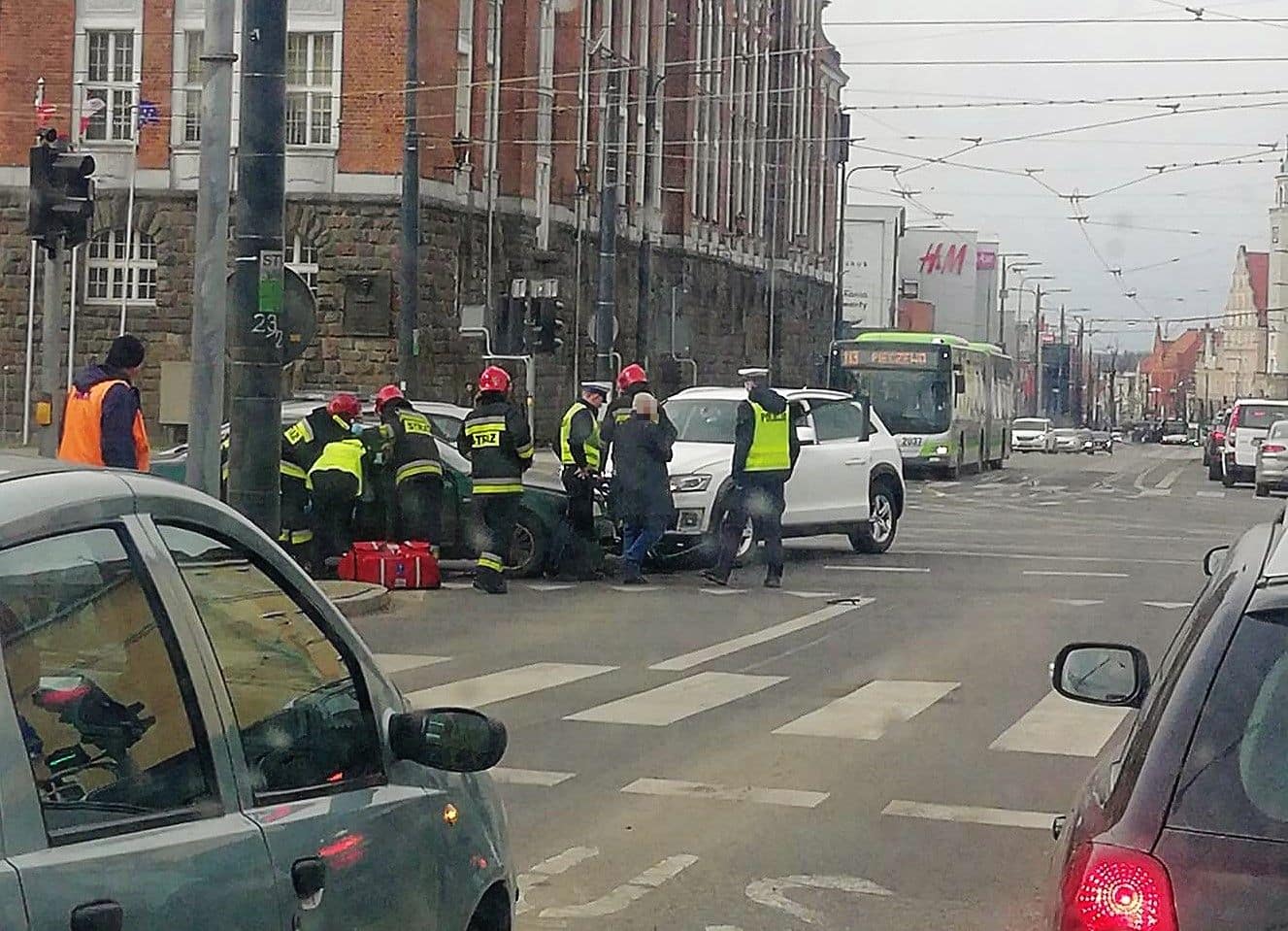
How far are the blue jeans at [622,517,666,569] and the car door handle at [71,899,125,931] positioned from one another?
15843mm

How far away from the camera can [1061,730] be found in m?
11.2

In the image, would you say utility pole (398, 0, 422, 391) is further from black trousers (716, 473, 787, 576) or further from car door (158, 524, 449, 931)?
car door (158, 524, 449, 931)

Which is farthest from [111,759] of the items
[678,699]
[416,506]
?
[416,506]

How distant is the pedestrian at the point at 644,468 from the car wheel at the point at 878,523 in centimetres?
427

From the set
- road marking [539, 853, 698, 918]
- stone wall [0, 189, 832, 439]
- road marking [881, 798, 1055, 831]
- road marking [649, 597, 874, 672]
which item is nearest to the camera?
road marking [539, 853, 698, 918]

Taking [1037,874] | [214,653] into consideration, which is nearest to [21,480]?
[214,653]

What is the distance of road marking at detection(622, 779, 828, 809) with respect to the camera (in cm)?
912

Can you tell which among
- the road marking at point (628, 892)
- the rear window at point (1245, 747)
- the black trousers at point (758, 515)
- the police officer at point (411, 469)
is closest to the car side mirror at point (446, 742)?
the rear window at point (1245, 747)

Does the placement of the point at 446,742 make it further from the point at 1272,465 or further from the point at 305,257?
the point at 1272,465

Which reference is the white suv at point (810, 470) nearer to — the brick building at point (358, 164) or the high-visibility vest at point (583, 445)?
the high-visibility vest at point (583, 445)

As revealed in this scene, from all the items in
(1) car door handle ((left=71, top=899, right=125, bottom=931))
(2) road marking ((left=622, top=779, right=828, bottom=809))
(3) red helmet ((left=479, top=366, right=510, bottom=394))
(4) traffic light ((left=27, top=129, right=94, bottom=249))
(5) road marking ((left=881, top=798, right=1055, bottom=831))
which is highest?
(4) traffic light ((left=27, top=129, right=94, bottom=249))

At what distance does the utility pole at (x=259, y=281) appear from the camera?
15.4 meters

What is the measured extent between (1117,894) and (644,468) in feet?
50.1

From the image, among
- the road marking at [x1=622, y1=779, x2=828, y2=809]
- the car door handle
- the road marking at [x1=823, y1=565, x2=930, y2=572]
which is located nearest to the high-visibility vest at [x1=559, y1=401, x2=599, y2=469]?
the road marking at [x1=823, y1=565, x2=930, y2=572]
